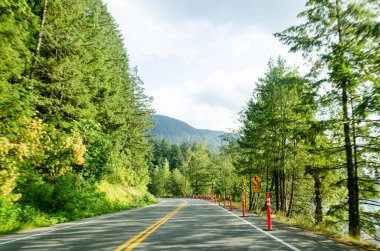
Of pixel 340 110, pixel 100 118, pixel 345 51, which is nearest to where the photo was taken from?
pixel 345 51

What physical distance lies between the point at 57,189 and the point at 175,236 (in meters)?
10.00

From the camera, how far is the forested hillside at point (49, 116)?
1252 cm

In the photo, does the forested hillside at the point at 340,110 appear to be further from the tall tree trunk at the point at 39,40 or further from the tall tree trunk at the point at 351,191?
the tall tree trunk at the point at 39,40

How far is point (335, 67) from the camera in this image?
10523 mm

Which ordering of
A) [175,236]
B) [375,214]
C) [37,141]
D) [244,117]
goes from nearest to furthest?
[175,236] → [375,214] → [37,141] → [244,117]

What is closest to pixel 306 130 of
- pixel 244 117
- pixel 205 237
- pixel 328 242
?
pixel 328 242

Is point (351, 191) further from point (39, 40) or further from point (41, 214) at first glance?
point (39, 40)

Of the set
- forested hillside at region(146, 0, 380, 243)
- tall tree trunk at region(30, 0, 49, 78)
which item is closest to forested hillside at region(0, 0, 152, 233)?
tall tree trunk at region(30, 0, 49, 78)

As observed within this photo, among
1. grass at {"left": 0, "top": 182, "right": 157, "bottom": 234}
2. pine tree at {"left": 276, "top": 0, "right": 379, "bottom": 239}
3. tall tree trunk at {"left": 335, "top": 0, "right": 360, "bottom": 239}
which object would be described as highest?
pine tree at {"left": 276, "top": 0, "right": 379, "bottom": 239}

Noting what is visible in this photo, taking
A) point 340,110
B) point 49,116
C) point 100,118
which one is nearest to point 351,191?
point 340,110

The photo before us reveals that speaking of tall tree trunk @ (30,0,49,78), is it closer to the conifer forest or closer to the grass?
the conifer forest

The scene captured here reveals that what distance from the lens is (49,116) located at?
19578mm

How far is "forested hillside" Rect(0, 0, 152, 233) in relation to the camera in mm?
12516

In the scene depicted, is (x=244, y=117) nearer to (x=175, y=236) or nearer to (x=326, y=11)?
(x=326, y=11)
